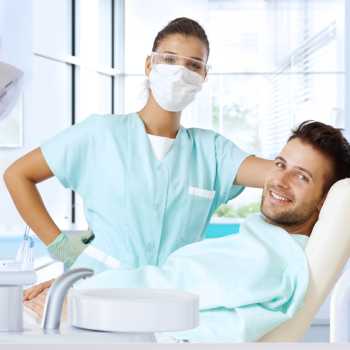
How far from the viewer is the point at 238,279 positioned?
41.1 inches

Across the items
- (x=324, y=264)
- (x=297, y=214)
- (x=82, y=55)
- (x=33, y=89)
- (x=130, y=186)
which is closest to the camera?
(x=324, y=264)

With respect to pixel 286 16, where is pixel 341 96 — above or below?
below

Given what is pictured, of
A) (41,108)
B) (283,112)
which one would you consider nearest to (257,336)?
(41,108)

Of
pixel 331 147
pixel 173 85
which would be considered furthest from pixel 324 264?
pixel 173 85

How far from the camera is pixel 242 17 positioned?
16.1 ft

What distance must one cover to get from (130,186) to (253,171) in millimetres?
416

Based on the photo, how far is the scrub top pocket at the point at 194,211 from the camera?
1.38 m

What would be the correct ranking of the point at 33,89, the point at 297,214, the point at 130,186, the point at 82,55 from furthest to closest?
the point at 82,55 → the point at 33,89 → the point at 130,186 → the point at 297,214

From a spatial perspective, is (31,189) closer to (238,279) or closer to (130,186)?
(130,186)

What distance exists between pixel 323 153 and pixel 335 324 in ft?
1.95

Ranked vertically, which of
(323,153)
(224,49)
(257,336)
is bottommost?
(257,336)

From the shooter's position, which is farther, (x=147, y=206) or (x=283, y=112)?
(x=283, y=112)

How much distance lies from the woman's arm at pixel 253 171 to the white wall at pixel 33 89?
83.1 inches

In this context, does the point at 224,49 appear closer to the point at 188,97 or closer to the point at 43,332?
the point at 188,97
